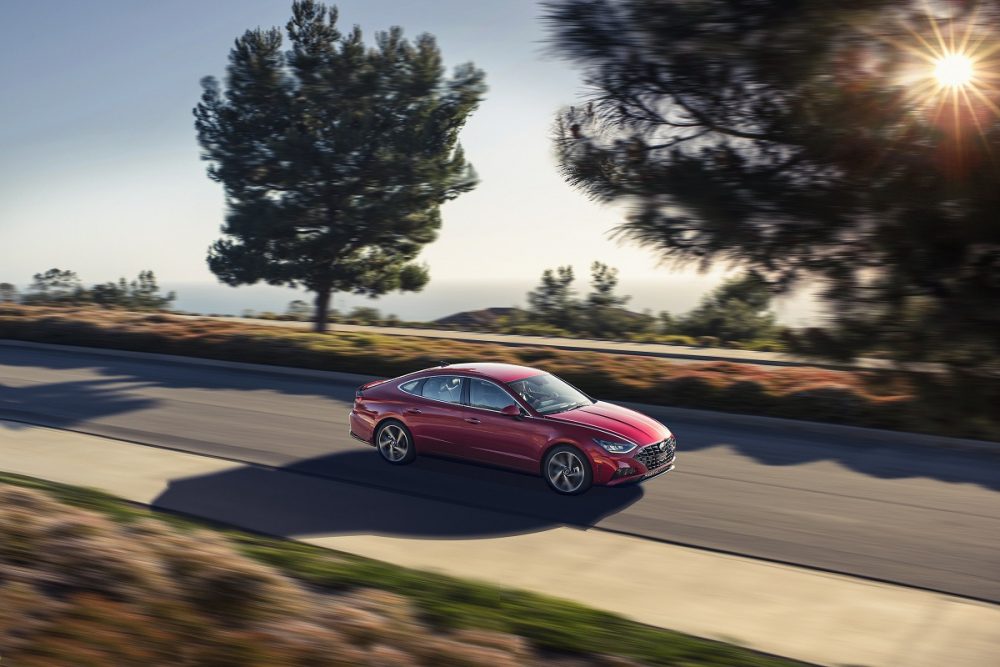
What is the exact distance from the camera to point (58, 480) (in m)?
10.1

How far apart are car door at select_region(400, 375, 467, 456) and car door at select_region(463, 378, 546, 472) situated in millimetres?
162

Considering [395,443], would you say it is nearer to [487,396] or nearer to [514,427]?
[487,396]

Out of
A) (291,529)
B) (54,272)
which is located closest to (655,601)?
(291,529)

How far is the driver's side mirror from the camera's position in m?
10.6

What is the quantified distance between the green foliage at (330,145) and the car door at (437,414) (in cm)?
1595

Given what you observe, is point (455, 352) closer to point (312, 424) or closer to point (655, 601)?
point (312, 424)

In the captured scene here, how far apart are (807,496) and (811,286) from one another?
14.7ft

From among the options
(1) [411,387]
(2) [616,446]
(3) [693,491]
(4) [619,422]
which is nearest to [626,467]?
(2) [616,446]

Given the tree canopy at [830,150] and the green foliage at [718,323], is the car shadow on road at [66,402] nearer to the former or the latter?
the tree canopy at [830,150]

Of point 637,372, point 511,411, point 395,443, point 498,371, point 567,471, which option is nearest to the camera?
point 567,471

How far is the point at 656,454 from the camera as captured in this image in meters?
10.2

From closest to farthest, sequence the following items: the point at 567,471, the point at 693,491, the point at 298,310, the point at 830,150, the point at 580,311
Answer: the point at 830,150
the point at 567,471
the point at 693,491
the point at 580,311
the point at 298,310

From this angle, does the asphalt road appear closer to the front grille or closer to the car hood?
the front grille

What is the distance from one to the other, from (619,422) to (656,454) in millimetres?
563
